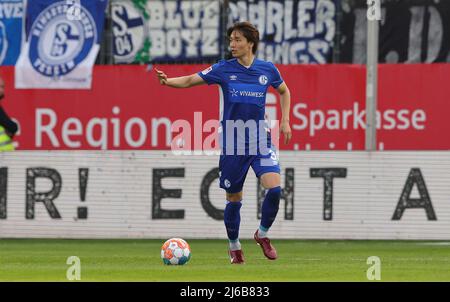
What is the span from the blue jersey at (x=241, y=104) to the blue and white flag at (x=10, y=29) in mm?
9549

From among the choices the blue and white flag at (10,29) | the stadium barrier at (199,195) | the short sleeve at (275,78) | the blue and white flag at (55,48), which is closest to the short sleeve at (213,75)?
the short sleeve at (275,78)

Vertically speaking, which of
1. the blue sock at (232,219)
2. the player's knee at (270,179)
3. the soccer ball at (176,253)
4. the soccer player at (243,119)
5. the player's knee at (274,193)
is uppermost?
the soccer player at (243,119)

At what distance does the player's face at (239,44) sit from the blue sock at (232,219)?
54.0 inches

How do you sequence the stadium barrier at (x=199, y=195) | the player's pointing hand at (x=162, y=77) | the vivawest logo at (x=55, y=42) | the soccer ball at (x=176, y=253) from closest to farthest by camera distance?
1. the player's pointing hand at (x=162, y=77)
2. the soccer ball at (x=176, y=253)
3. the stadium barrier at (x=199, y=195)
4. the vivawest logo at (x=55, y=42)

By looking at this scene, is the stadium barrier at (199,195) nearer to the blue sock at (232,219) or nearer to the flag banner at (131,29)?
the flag banner at (131,29)

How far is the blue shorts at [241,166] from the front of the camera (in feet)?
41.3

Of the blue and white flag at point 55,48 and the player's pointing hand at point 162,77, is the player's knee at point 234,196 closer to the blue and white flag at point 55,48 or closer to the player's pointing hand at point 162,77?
the player's pointing hand at point 162,77

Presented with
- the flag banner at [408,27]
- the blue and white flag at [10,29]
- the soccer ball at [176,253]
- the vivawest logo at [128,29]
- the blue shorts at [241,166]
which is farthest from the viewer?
the blue and white flag at [10,29]

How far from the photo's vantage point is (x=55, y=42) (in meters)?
21.9

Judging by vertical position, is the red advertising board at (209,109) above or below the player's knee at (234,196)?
above

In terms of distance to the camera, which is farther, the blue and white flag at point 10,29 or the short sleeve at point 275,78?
the blue and white flag at point 10,29

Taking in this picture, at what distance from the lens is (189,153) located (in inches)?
731

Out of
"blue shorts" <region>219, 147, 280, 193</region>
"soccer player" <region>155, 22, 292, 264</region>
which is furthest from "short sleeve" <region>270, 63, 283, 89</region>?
"blue shorts" <region>219, 147, 280, 193</region>

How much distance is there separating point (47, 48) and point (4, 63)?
0.71 metres
